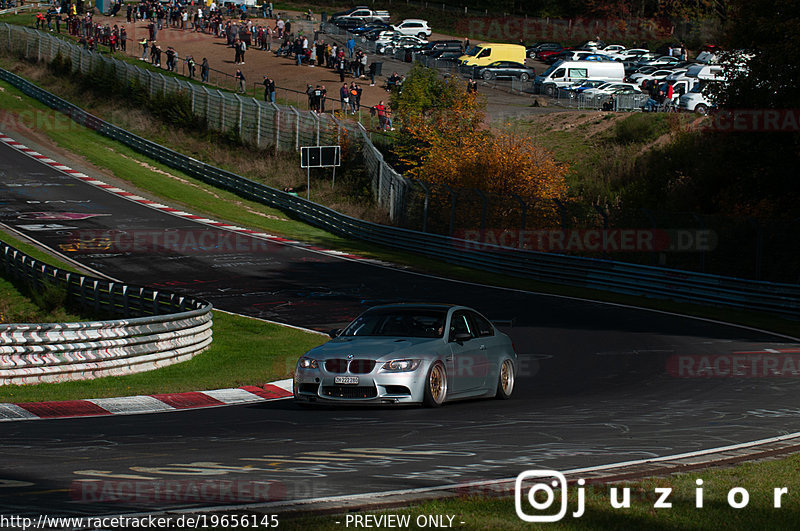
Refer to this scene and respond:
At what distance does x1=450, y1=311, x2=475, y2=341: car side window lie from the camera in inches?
511

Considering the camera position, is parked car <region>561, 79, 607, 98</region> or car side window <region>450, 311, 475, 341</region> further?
parked car <region>561, 79, 607, 98</region>

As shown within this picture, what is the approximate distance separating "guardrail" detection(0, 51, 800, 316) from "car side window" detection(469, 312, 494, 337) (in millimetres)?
14430

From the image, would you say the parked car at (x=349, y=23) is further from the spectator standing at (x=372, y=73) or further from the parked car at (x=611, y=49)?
the spectator standing at (x=372, y=73)

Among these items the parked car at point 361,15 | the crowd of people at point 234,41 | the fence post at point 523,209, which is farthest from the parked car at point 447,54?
the fence post at point 523,209

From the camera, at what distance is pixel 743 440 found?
9672 millimetres

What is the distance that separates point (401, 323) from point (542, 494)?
259 inches

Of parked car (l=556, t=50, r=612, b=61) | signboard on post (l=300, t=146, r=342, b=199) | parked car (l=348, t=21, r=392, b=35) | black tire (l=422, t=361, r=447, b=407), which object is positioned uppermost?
parked car (l=348, t=21, r=392, b=35)

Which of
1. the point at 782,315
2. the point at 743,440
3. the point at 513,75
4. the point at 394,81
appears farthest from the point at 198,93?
the point at 743,440

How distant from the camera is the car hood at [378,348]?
12055mm

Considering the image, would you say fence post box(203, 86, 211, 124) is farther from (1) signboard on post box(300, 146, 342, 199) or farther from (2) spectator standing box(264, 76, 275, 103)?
(1) signboard on post box(300, 146, 342, 199)

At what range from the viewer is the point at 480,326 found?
13711 millimetres

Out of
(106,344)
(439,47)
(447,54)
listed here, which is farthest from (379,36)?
(106,344)

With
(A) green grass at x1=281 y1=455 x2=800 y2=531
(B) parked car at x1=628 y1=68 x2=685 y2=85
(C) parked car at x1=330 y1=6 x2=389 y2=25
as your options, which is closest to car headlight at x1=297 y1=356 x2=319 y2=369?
(A) green grass at x1=281 y1=455 x2=800 y2=531

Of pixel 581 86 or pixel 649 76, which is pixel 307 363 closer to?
pixel 581 86
